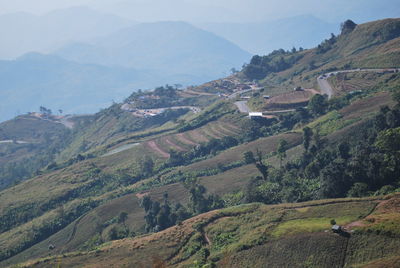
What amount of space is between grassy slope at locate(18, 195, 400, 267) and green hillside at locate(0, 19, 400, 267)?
0.14m

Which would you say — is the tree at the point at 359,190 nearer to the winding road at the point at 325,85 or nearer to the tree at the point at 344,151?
the tree at the point at 344,151

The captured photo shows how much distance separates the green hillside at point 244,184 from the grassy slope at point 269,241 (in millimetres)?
137

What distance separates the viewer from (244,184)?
6750cm

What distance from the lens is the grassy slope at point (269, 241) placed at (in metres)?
33.1

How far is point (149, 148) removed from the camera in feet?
337

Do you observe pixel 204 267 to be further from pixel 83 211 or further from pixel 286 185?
pixel 83 211

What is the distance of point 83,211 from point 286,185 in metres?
40.5

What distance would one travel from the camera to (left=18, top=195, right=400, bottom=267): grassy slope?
33062 millimetres

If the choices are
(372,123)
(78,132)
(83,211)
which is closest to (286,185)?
(372,123)

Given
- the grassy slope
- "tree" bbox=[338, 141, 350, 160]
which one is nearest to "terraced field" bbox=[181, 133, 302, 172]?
"tree" bbox=[338, 141, 350, 160]

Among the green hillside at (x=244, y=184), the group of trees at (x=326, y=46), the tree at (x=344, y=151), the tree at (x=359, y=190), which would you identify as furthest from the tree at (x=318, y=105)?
the group of trees at (x=326, y=46)

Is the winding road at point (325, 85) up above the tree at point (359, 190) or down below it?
above

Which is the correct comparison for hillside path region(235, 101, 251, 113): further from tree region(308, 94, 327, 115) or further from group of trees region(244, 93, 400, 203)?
group of trees region(244, 93, 400, 203)

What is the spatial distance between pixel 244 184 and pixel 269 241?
2969 cm
